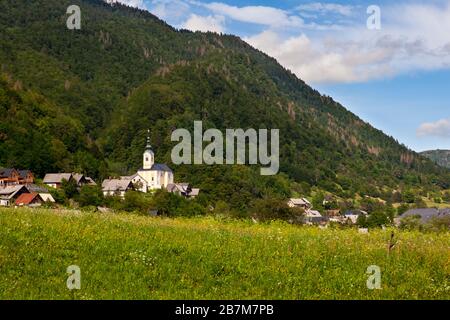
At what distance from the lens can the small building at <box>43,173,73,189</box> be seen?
130488mm

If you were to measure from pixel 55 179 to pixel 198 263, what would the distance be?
132m

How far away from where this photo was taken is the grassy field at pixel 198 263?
41.7ft

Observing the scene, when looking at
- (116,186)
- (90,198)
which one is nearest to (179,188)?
(116,186)

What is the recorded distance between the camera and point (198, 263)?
47.4 ft

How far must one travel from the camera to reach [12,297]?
11664 millimetres

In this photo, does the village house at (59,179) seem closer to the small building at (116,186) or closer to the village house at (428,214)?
the small building at (116,186)

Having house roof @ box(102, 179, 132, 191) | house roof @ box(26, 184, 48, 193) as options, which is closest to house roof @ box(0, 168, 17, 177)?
house roof @ box(26, 184, 48, 193)

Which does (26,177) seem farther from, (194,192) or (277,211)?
(277,211)

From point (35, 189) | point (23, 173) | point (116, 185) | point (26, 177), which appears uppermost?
point (23, 173)

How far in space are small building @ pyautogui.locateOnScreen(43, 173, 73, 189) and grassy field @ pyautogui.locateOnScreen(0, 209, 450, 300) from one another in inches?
4549

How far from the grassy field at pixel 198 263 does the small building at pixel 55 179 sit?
116 metres

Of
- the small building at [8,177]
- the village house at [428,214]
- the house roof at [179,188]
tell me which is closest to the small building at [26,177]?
the small building at [8,177]
